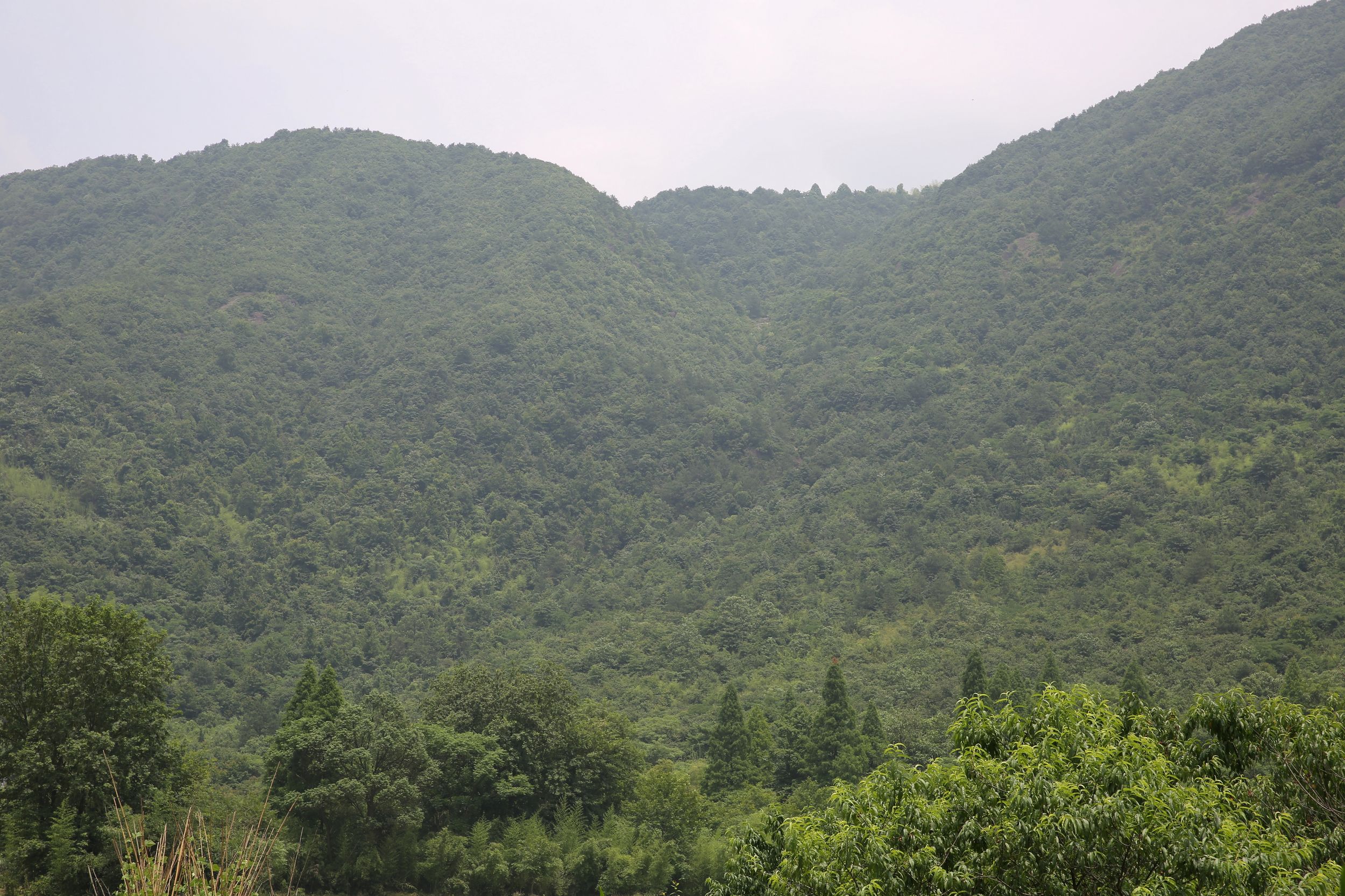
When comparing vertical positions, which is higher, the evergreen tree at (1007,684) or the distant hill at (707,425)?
the distant hill at (707,425)

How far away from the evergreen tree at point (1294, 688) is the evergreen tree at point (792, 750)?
1569 cm

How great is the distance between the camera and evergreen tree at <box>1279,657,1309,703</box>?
30578mm

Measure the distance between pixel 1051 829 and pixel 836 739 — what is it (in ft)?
88.2

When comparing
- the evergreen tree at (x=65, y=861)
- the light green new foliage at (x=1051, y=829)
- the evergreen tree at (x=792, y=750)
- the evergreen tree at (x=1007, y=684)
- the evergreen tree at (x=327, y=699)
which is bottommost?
the evergreen tree at (x=792, y=750)

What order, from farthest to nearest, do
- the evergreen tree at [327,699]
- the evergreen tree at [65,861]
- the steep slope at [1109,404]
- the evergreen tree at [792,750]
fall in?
the steep slope at [1109,404] < the evergreen tree at [792,750] < the evergreen tree at [327,699] < the evergreen tree at [65,861]

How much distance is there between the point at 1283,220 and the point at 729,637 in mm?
47317

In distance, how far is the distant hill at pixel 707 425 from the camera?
49.7 m

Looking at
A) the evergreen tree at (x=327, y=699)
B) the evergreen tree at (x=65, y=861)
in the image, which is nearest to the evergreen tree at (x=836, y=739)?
the evergreen tree at (x=327, y=699)

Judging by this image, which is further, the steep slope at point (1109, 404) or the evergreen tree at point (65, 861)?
the steep slope at point (1109, 404)

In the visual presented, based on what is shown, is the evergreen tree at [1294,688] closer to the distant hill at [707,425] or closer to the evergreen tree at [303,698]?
the distant hill at [707,425]

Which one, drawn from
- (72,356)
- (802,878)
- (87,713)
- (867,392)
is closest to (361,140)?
(72,356)

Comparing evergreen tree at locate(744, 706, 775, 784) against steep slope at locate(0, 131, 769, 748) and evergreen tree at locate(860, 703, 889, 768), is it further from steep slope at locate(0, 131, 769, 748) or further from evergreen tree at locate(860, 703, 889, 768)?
steep slope at locate(0, 131, 769, 748)

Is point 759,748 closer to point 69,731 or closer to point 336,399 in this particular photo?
point 69,731

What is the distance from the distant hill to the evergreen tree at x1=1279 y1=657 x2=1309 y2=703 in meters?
3.07
